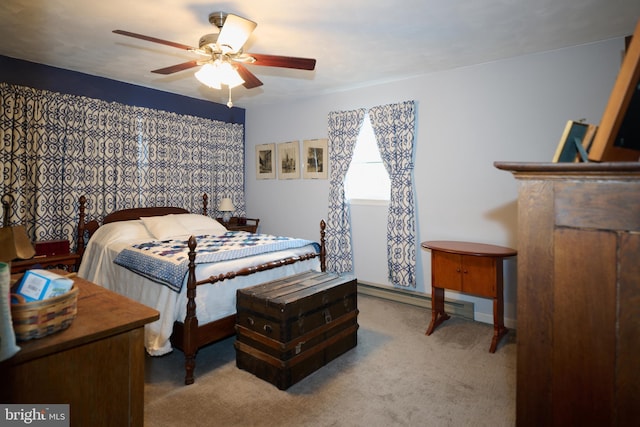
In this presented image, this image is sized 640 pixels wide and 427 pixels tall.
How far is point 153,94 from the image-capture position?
4.50m

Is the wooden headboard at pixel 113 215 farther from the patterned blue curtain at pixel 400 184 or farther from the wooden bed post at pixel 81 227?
the patterned blue curtain at pixel 400 184

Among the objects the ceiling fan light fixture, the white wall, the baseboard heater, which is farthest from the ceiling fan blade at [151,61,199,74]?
the baseboard heater

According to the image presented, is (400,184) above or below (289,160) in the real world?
below

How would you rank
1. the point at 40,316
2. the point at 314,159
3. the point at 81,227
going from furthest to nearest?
the point at 314,159 → the point at 81,227 → the point at 40,316

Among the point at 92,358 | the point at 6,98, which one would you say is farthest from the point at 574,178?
the point at 6,98

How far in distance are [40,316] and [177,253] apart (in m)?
2.05

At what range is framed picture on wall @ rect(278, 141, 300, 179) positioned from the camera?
507 centimetres

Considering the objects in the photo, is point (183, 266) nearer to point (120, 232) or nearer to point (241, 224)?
point (120, 232)

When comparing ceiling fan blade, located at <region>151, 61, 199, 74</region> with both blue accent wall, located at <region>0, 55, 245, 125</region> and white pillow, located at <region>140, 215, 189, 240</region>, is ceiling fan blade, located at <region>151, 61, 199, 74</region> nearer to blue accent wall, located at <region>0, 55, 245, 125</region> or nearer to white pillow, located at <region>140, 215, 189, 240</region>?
white pillow, located at <region>140, 215, 189, 240</region>

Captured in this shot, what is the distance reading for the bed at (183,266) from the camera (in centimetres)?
246

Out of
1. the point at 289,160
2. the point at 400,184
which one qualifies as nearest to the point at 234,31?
the point at 400,184

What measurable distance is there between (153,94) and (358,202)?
9.71 feet

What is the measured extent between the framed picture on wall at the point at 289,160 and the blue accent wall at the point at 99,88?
106 centimetres

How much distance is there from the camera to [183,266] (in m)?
2.51
